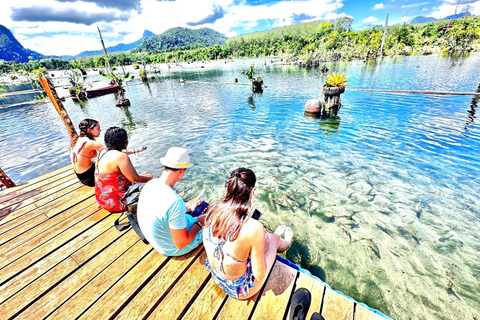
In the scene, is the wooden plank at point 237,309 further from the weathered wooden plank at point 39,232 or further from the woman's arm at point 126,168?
the weathered wooden plank at point 39,232

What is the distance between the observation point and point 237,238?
206cm

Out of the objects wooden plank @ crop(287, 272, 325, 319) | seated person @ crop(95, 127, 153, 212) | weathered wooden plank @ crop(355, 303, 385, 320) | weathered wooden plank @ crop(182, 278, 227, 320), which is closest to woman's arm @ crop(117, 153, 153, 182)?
seated person @ crop(95, 127, 153, 212)

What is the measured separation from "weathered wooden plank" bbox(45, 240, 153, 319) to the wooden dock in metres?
0.01

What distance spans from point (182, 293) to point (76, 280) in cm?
165

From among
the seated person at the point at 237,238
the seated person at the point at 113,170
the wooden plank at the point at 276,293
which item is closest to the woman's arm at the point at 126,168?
the seated person at the point at 113,170

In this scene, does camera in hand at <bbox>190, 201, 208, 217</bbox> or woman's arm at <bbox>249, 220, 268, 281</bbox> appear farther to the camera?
camera in hand at <bbox>190, 201, 208, 217</bbox>

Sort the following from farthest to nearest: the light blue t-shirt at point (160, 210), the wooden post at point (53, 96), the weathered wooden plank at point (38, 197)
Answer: the wooden post at point (53, 96), the weathered wooden plank at point (38, 197), the light blue t-shirt at point (160, 210)

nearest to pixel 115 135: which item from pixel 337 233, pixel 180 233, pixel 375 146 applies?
pixel 180 233

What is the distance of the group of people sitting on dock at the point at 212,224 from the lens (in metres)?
2.08

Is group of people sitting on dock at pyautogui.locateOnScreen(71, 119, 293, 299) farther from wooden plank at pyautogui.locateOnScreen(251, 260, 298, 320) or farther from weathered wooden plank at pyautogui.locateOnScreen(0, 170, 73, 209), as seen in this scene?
weathered wooden plank at pyautogui.locateOnScreen(0, 170, 73, 209)

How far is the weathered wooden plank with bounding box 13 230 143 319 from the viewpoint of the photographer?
2448 millimetres

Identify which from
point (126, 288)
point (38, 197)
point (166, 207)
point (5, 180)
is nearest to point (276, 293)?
point (166, 207)

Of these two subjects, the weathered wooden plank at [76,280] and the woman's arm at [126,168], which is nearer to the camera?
the weathered wooden plank at [76,280]

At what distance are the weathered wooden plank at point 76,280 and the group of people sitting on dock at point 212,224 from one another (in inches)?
37.6
